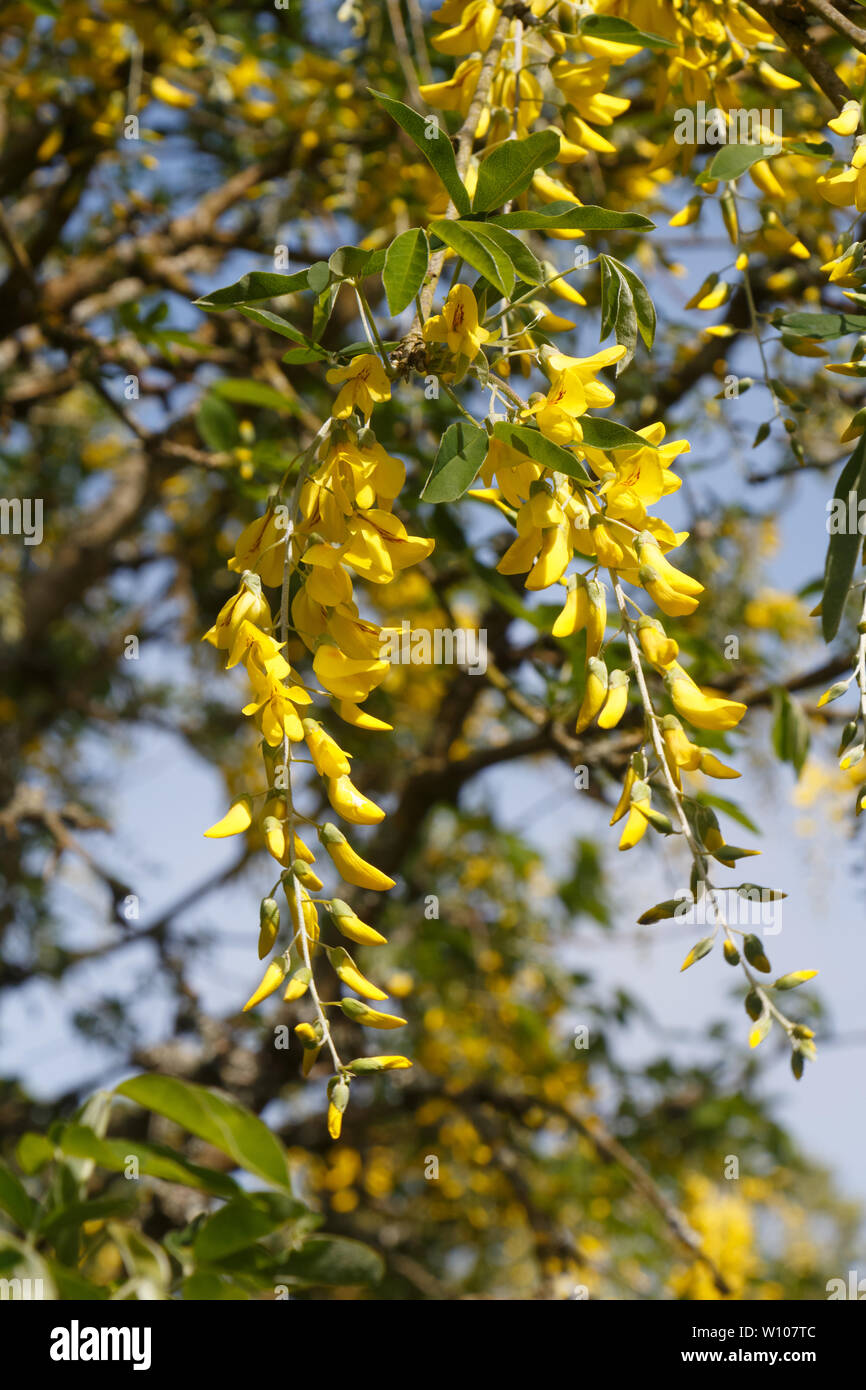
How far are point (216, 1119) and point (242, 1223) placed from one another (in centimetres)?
9

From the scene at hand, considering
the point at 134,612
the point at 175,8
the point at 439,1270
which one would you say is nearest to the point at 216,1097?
the point at 175,8

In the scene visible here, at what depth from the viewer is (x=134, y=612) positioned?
140 inches

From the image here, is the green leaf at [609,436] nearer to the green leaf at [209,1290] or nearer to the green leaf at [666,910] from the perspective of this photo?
the green leaf at [666,910]

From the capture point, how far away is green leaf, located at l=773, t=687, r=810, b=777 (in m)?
1.34

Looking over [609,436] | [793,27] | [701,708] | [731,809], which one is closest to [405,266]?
[609,436]

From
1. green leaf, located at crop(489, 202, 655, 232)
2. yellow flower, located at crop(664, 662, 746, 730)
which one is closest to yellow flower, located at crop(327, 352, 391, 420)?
green leaf, located at crop(489, 202, 655, 232)

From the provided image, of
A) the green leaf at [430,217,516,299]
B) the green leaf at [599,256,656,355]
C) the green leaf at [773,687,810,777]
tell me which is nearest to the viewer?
the green leaf at [430,217,516,299]

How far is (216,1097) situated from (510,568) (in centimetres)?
61

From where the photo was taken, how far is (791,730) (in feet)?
4.43

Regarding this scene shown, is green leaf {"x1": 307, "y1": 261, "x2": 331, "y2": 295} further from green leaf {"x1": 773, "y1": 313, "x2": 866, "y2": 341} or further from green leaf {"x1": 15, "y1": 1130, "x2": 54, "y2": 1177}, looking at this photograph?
green leaf {"x1": 15, "y1": 1130, "x2": 54, "y2": 1177}

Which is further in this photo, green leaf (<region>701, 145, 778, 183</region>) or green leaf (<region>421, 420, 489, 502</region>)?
green leaf (<region>701, 145, 778, 183</region>)

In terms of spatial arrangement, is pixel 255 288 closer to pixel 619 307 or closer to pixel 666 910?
pixel 619 307

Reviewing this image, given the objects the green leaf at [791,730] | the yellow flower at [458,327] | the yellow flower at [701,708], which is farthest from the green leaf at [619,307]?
the green leaf at [791,730]

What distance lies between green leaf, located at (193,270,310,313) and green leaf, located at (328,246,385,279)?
2 centimetres
